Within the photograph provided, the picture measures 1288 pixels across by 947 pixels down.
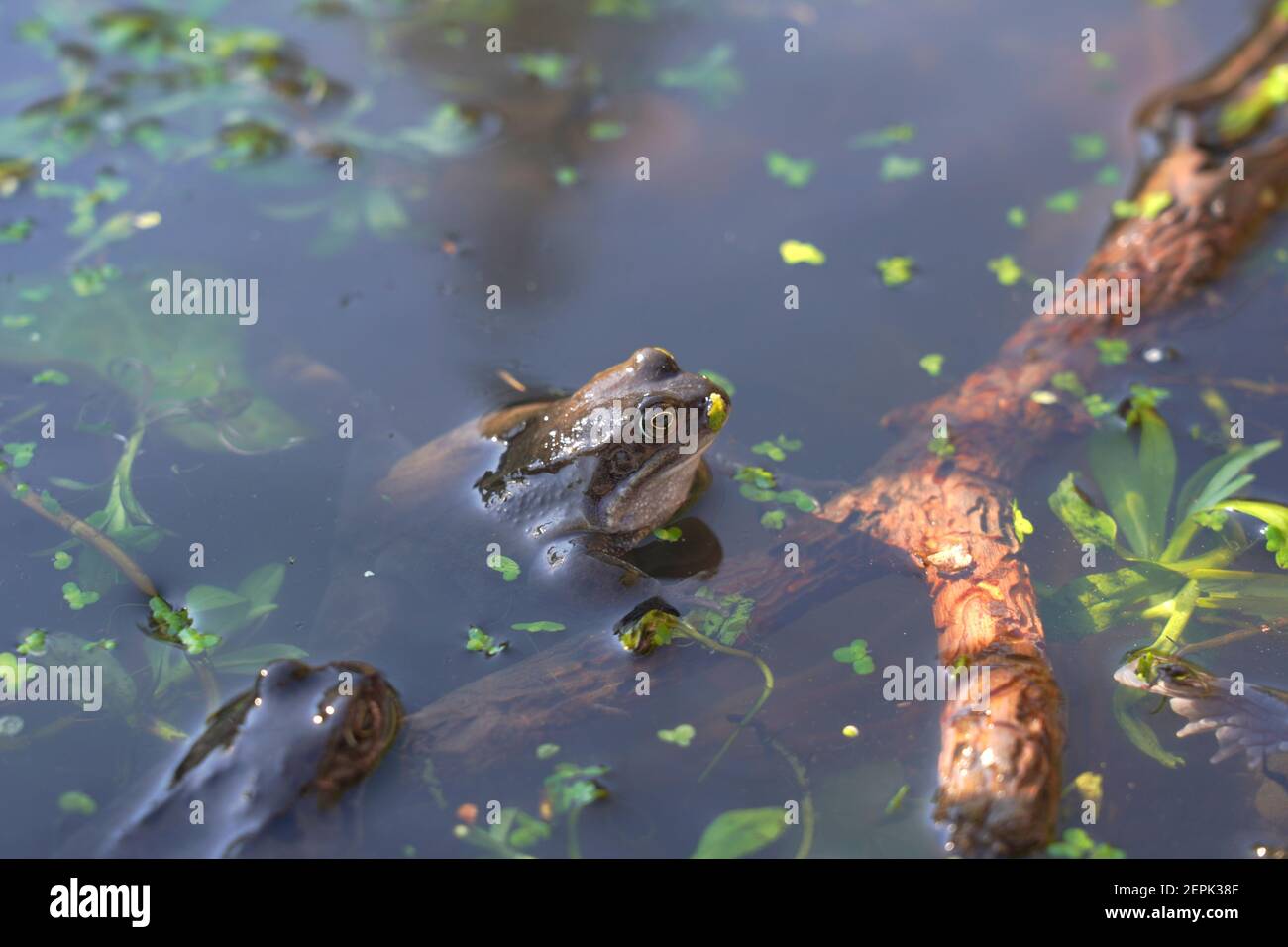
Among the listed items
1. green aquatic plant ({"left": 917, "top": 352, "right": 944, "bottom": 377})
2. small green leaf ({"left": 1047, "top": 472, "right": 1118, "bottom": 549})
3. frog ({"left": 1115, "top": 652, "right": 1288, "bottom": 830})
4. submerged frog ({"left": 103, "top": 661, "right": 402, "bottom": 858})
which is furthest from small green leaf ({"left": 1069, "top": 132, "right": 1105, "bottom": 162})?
submerged frog ({"left": 103, "top": 661, "right": 402, "bottom": 858})

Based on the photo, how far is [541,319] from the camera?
20.8 feet

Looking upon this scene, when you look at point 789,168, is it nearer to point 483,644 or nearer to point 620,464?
point 620,464

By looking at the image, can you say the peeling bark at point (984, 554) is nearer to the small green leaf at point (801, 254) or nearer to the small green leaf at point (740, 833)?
the small green leaf at point (740, 833)

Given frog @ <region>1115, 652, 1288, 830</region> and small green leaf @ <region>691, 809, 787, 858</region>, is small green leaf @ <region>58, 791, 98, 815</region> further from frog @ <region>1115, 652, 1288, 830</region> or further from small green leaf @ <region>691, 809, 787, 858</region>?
frog @ <region>1115, 652, 1288, 830</region>

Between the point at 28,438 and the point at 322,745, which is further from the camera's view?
the point at 28,438

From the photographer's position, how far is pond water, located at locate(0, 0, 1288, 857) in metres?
4.39

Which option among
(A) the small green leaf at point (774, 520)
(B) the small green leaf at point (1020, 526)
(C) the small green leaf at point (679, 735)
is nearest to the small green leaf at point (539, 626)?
(C) the small green leaf at point (679, 735)

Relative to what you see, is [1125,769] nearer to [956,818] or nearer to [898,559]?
[956,818]

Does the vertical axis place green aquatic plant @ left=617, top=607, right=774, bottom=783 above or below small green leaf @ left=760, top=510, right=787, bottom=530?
below

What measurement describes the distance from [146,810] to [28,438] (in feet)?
8.43

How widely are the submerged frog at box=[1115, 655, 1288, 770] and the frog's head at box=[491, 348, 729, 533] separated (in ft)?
7.50

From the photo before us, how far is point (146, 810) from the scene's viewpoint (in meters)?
4.05

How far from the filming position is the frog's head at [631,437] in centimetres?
513
